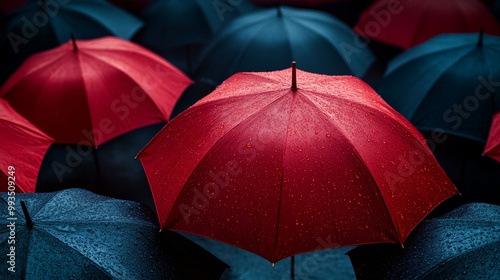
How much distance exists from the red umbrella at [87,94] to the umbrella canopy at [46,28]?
109cm

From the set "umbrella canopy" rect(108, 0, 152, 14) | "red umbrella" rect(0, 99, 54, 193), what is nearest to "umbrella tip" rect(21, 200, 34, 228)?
"red umbrella" rect(0, 99, 54, 193)

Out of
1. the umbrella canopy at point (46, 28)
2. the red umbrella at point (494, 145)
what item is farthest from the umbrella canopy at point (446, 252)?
the umbrella canopy at point (46, 28)

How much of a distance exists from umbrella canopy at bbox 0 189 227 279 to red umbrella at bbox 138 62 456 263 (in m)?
0.19

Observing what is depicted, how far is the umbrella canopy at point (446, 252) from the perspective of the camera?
8.29 feet

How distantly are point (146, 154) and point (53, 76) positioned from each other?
170 centimetres

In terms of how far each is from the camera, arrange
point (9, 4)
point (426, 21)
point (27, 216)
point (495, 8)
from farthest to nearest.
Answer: point (9, 4) < point (495, 8) < point (426, 21) < point (27, 216)

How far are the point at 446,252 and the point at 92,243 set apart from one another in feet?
5.98

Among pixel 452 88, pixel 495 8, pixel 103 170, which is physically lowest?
pixel 103 170

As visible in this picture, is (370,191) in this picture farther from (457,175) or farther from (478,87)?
(457,175)

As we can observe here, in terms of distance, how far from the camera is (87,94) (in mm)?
4371

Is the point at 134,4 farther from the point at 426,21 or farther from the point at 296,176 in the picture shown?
the point at 296,176

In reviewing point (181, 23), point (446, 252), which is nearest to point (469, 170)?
point (446, 252)

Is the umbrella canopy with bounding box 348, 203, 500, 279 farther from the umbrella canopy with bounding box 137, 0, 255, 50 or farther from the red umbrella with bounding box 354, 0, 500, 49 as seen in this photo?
the umbrella canopy with bounding box 137, 0, 255, 50

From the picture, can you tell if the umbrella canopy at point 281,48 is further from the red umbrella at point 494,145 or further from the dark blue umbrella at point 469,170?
the red umbrella at point 494,145
